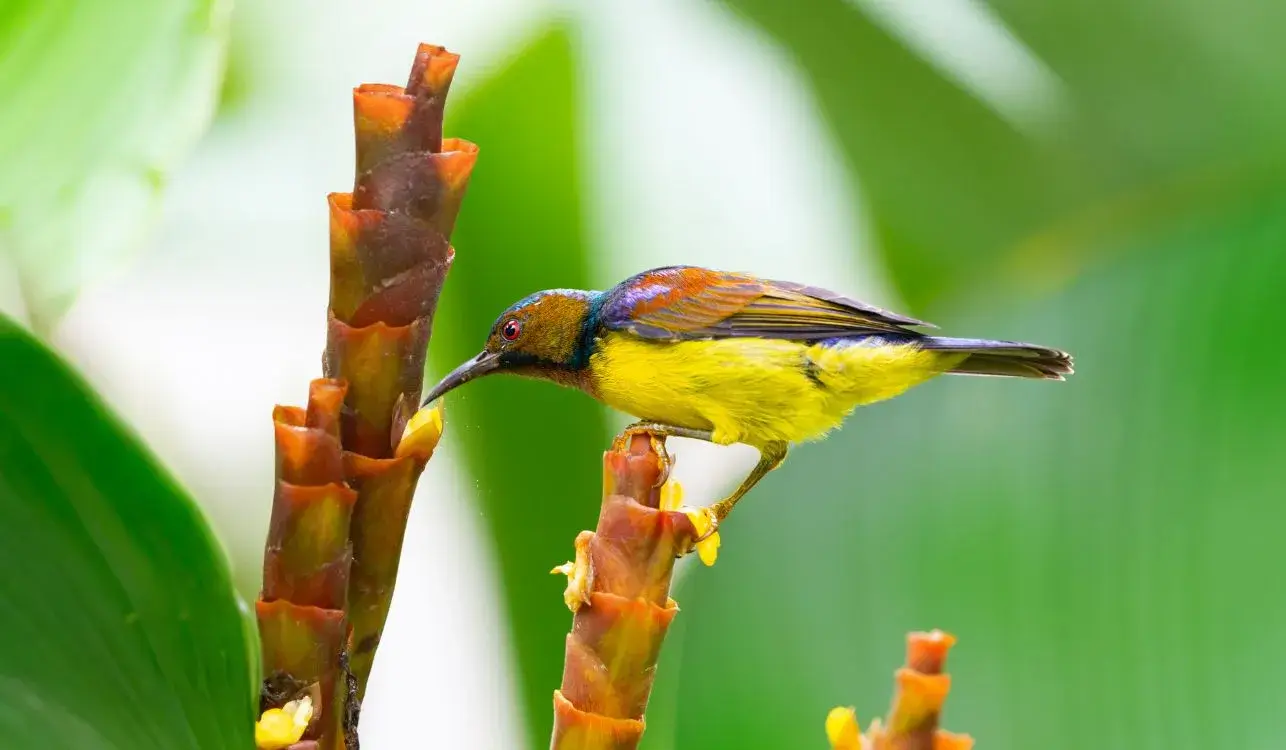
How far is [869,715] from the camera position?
58 centimetres

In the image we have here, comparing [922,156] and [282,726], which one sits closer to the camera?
[282,726]

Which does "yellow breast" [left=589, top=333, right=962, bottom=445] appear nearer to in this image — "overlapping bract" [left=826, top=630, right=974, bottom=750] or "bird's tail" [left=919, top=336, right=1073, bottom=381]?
"bird's tail" [left=919, top=336, right=1073, bottom=381]

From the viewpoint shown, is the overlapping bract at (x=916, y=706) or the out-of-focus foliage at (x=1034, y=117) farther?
the out-of-focus foliage at (x=1034, y=117)

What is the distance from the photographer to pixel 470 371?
61 centimetres

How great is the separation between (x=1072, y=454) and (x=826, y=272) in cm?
30

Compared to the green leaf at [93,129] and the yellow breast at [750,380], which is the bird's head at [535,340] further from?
the green leaf at [93,129]

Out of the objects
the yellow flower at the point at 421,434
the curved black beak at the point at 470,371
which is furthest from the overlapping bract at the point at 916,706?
the curved black beak at the point at 470,371

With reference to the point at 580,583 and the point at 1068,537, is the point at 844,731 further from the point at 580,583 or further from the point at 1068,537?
the point at 1068,537

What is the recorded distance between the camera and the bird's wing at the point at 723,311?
2.26 ft

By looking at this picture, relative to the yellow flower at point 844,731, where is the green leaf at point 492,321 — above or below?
above

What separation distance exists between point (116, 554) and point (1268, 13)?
670 mm

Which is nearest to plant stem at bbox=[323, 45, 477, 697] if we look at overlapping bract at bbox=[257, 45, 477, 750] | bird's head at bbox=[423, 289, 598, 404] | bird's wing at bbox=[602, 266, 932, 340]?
overlapping bract at bbox=[257, 45, 477, 750]

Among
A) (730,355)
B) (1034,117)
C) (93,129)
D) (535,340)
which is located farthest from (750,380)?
(93,129)

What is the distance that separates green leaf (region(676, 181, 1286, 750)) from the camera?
48 centimetres
